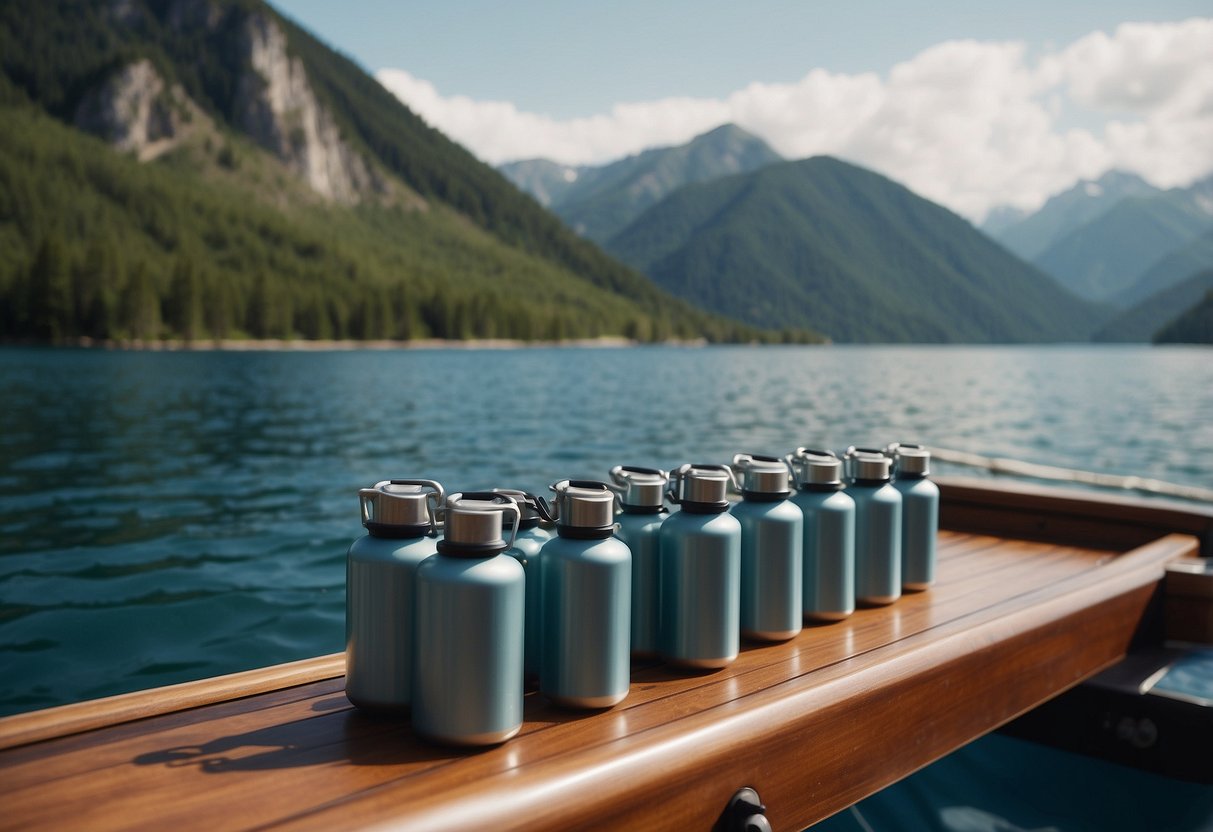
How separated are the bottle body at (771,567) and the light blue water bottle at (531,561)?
19.6 inches

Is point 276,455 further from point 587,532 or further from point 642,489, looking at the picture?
point 587,532

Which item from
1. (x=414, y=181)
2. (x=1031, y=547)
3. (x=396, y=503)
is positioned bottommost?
(x=1031, y=547)

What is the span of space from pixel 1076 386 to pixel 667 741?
186ft

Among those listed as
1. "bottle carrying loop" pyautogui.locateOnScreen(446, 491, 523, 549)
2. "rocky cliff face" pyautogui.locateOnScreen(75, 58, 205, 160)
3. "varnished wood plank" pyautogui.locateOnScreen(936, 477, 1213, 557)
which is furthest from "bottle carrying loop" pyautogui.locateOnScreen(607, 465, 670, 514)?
"rocky cliff face" pyautogui.locateOnScreen(75, 58, 205, 160)

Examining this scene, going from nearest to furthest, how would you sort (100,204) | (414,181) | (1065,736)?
(1065,736) < (100,204) < (414,181)

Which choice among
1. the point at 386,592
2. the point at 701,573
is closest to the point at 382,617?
the point at 386,592

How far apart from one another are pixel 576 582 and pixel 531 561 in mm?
193

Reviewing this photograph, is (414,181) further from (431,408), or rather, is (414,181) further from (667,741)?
(667,741)

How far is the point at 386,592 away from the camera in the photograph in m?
1.65

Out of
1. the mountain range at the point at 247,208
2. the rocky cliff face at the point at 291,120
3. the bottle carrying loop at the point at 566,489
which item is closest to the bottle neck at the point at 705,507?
the bottle carrying loop at the point at 566,489

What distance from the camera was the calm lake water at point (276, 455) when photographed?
198 inches

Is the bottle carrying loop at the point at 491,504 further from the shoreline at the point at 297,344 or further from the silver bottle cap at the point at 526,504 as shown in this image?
the shoreline at the point at 297,344

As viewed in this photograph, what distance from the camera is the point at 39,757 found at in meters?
1.54

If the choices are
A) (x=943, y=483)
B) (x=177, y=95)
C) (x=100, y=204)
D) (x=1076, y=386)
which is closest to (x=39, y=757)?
(x=943, y=483)
